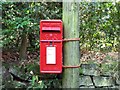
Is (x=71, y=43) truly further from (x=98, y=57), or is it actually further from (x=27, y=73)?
(x=98, y=57)

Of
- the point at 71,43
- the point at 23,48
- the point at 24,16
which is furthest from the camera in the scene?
the point at 23,48

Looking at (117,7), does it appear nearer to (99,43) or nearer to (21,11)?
(99,43)

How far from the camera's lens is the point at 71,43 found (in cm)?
218

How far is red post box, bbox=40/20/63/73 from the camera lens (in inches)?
86.4

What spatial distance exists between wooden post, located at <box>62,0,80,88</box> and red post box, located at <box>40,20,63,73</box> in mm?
54

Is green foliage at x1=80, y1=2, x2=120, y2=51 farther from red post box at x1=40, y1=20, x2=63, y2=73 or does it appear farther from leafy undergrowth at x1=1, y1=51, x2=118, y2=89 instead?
red post box at x1=40, y1=20, x2=63, y2=73

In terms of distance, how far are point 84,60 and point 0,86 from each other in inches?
41.4

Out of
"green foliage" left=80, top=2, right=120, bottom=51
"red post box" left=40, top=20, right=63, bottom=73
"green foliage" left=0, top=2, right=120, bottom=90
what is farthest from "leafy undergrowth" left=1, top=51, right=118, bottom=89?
"red post box" left=40, top=20, right=63, bottom=73

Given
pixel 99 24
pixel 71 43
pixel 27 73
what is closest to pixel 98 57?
pixel 99 24

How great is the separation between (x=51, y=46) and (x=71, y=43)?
182mm

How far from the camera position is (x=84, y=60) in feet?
10.1

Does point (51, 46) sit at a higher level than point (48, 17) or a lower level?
lower

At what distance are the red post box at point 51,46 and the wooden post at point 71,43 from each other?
54 millimetres

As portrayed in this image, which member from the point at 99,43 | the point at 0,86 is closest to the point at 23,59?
the point at 0,86
